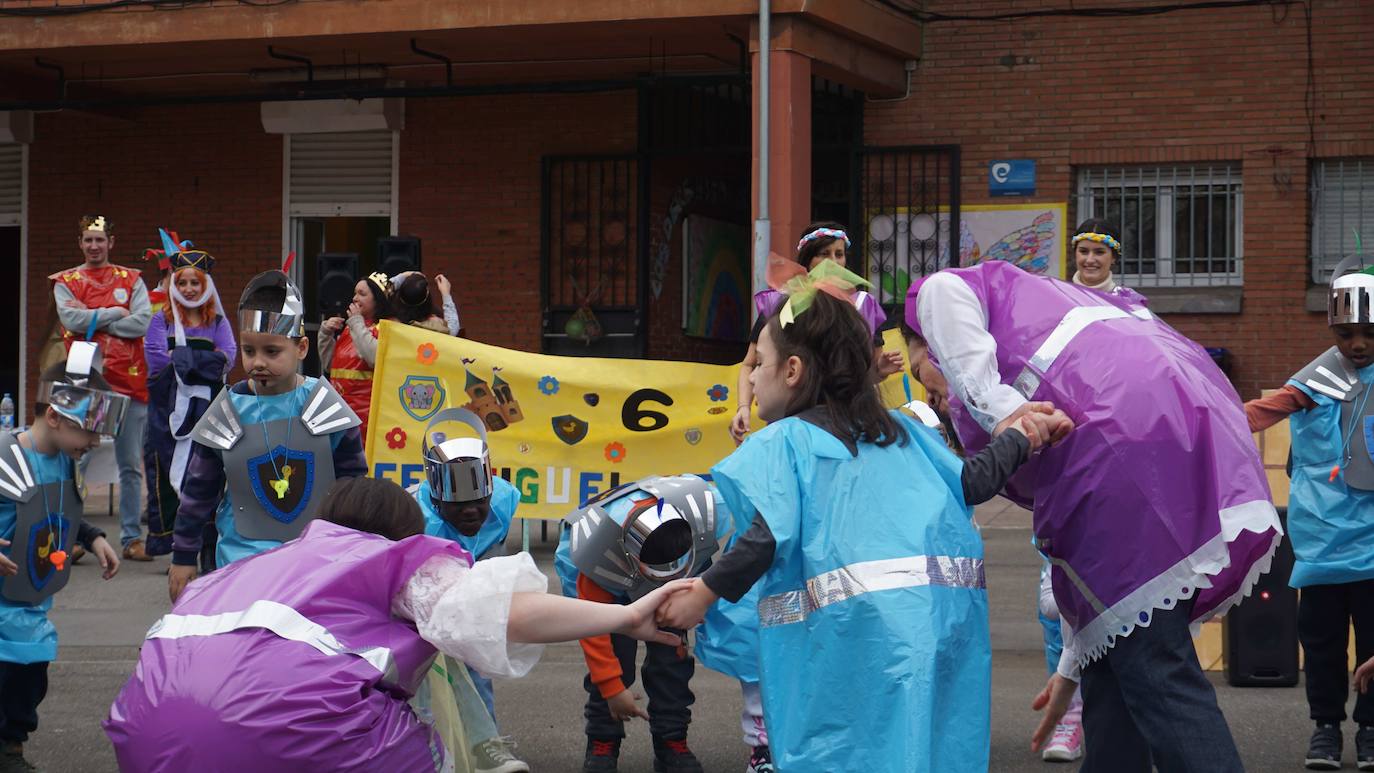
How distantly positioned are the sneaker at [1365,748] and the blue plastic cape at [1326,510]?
553 millimetres

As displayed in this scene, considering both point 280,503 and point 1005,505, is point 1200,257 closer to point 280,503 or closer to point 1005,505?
point 1005,505

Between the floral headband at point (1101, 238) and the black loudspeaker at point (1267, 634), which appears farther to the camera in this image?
the black loudspeaker at point (1267, 634)

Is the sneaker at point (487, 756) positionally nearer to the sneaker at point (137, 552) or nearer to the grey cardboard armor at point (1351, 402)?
the grey cardboard armor at point (1351, 402)

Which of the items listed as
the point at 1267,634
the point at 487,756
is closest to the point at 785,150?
the point at 1267,634

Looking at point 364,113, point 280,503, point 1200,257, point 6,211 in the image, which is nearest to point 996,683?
point 280,503

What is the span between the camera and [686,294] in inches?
648

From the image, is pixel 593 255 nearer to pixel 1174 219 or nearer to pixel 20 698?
pixel 1174 219

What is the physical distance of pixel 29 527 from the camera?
6.00 m

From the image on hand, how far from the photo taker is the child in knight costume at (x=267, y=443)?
6246 mm

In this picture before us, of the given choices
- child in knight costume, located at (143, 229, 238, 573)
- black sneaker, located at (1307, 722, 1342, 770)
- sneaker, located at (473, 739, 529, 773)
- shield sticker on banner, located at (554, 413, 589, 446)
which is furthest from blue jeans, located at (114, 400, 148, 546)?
black sneaker, located at (1307, 722, 1342, 770)

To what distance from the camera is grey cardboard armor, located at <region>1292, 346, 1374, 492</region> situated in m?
6.45

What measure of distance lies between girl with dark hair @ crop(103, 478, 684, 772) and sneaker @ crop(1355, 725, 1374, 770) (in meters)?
3.53

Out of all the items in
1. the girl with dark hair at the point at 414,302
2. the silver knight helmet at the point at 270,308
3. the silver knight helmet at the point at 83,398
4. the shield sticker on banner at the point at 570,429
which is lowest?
the shield sticker on banner at the point at 570,429

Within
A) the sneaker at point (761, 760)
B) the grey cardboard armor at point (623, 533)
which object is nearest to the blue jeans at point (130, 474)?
the sneaker at point (761, 760)
